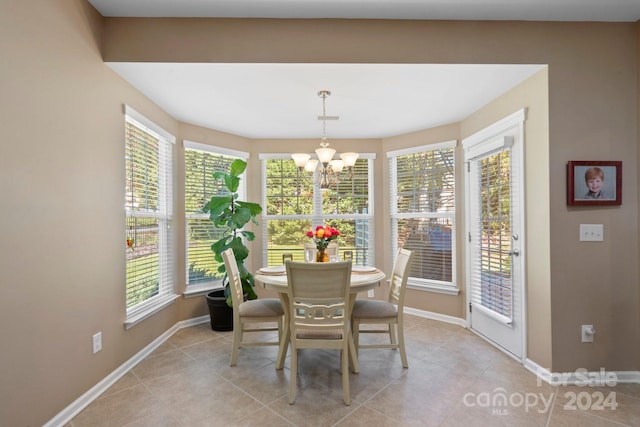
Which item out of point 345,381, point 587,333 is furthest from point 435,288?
point 345,381

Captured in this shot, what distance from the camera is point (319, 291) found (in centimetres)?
213

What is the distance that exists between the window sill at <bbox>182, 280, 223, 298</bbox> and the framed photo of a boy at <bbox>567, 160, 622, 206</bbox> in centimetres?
369

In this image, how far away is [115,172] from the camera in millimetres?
2547

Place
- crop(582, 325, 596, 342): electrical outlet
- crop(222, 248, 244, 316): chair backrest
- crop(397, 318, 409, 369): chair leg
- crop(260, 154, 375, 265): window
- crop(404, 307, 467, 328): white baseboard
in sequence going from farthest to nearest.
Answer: crop(260, 154, 375, 265): window
crop(404, 307, 467, 328): white baseboard
crop(222, 248, 244, 316): chair backrest
crop(397, 318, 409, 369): chair leg
crop(582, 325, 596, 342): electrical outlet

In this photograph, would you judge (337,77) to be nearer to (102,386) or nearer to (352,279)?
(352,279)

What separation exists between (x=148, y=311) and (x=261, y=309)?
109 cm

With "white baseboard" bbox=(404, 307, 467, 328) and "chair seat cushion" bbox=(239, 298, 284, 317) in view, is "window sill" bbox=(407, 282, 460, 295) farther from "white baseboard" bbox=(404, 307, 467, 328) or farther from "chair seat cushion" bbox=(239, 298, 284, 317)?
"chair seat cushion" bbox=(239, 298, 284, 317)

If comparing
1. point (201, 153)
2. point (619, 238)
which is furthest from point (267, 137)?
point (619, 238)

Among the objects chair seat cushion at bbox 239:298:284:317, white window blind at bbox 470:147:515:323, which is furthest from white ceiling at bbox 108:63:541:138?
chair seat cushion at bbox 239:298:284:317

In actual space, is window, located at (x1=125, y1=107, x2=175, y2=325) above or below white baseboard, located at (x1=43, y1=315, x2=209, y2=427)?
above

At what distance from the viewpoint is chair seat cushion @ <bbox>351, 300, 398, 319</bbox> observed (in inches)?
104

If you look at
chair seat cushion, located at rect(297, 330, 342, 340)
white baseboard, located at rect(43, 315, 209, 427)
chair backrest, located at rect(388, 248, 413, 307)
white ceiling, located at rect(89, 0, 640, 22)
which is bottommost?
white baseboard, located at rect(43, 315, 209, 427)

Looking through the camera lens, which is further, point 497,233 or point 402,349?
point 497,233

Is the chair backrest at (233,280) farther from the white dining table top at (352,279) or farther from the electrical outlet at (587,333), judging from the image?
the electrical outlet at (587,333)
